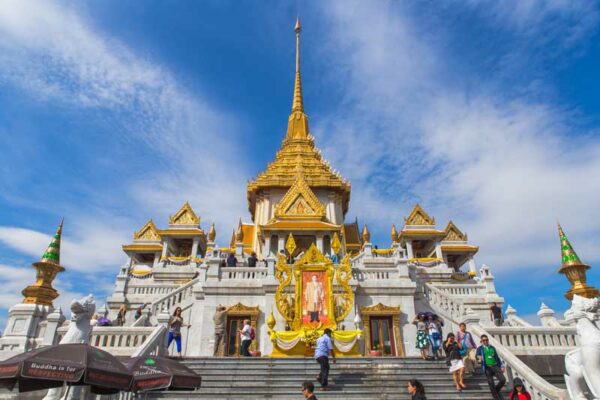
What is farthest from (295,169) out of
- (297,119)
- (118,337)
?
(118,337)

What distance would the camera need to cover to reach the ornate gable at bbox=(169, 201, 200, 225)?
36312mm

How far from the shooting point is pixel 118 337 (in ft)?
41.4

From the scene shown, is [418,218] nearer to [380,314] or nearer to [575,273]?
[575,273]

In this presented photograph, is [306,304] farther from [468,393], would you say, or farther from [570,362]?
[570,362]

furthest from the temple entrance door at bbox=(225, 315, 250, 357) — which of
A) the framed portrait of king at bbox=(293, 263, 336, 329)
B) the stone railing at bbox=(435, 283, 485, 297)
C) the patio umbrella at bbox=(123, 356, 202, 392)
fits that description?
the stone railing at bbox=(435, 283, 485, 297)

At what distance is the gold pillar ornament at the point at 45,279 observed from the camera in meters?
20.0

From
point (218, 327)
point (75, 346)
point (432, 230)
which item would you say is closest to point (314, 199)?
point (432, 230)

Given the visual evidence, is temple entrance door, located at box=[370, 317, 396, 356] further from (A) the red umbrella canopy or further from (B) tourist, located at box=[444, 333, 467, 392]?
(A) the red umbrella canopy

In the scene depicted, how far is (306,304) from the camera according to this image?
1672 cm

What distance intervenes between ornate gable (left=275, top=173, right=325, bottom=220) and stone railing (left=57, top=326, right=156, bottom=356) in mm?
17578

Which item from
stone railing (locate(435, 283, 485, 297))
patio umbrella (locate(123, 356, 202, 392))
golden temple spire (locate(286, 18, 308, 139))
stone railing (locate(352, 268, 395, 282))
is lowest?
patio umbrella (locate(123, 356, 202, 392))

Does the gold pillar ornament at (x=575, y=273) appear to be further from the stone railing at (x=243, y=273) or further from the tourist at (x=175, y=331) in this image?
the tourist at (x=175, y=331)

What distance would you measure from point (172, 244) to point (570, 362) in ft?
110

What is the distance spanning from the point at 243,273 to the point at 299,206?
1238 cm
